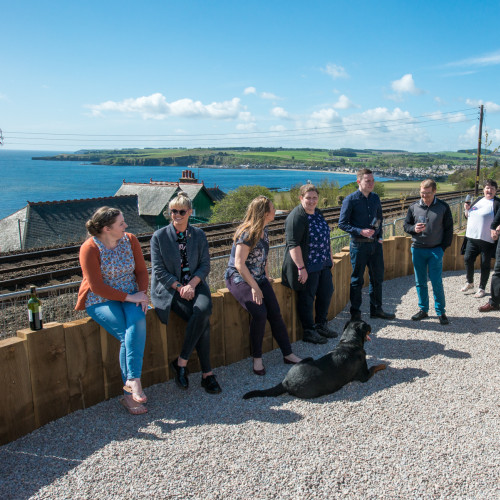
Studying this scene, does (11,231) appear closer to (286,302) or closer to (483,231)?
(286,302)

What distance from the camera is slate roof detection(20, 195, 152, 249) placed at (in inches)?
1145

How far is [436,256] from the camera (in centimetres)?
618

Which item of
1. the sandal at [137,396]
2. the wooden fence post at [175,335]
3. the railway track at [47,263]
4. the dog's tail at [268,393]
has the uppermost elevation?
the wooden fence post at [175,335]

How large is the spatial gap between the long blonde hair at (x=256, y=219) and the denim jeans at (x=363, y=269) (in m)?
1.90

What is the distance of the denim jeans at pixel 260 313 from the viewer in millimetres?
4762

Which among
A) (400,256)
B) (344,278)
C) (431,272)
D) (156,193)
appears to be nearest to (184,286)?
(344,278)

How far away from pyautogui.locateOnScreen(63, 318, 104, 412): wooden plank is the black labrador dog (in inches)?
49.6

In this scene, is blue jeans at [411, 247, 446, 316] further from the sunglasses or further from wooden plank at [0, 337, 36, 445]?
wooden plank at [0, 337, 36, 445]

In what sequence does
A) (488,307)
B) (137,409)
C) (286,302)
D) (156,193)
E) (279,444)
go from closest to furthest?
(279,444)
(137,409)
(286,302)
(488,307)
(156,193)

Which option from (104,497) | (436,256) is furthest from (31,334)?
(436,256)

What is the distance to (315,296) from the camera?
235 inches

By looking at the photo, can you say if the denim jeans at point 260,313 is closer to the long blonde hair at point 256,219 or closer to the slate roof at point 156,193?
the long blonde hair at point 256,219

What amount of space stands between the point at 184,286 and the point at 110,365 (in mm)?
924

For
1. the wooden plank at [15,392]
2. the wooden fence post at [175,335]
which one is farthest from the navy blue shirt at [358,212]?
the wooden plank at [15,392]
